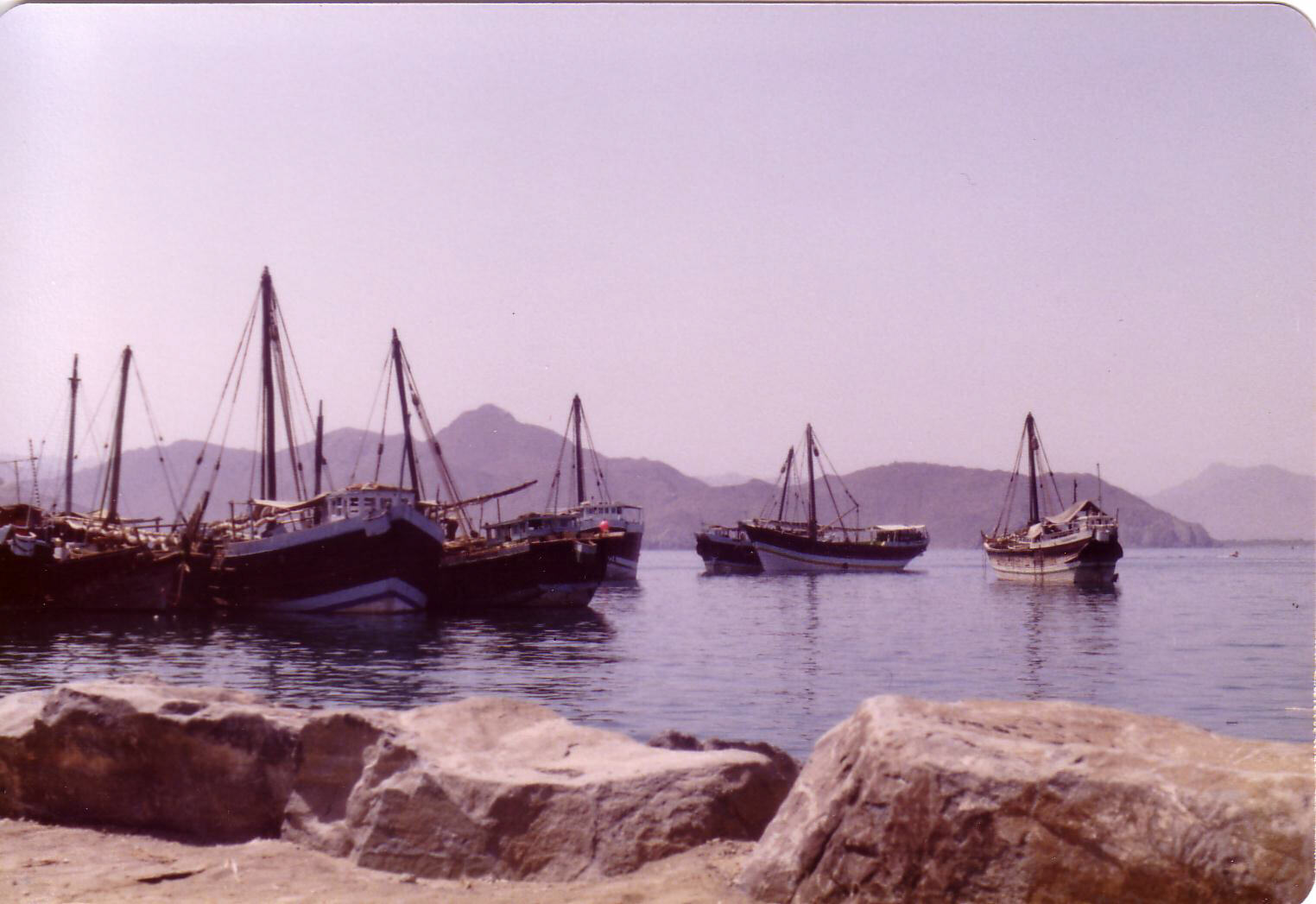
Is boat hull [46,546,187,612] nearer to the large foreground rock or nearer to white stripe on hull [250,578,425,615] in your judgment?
white stripe on hull [250,578,425,615]

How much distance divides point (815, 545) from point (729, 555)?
7694 mm

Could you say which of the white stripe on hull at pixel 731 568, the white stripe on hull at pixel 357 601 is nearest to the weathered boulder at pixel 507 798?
the white stripe on hull at pixel 357 601

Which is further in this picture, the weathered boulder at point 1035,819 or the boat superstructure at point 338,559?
the boat superstructure at point 338,559

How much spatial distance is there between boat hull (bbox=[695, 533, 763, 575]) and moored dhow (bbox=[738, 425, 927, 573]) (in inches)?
42.0

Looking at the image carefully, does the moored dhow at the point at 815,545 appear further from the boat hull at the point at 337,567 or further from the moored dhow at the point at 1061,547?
the boat hull at the point at 337,567

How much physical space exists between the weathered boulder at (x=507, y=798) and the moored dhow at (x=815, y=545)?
3264 inches

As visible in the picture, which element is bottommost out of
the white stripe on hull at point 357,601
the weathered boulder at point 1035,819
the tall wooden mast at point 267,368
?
the white stripe on hull at point 357,601

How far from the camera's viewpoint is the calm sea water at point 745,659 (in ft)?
62.7

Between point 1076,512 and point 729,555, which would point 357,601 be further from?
point 729,555

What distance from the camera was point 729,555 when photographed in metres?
94.8

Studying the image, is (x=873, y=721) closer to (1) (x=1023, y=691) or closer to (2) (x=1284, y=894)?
(2) (x=1284, y=894)

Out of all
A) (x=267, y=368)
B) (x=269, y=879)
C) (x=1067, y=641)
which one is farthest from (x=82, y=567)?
(x=269, y=879)

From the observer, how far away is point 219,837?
616 cm

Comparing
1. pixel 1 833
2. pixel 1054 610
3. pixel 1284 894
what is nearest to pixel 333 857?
pixel 1 833
